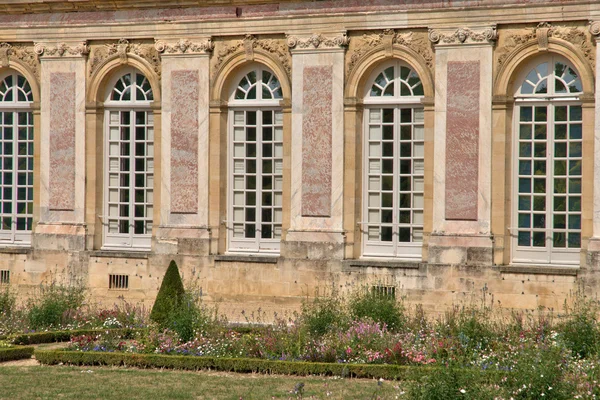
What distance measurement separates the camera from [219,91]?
23016 millimetres

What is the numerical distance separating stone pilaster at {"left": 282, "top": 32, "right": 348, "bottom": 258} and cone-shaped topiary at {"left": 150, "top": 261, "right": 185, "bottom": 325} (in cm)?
321

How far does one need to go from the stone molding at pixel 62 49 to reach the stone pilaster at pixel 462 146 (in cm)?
701

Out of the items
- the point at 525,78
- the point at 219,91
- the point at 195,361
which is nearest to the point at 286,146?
the point at 219,91

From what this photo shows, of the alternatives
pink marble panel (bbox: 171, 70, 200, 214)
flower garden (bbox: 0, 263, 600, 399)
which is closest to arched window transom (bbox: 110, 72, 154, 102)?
pink marble panel (bbox: 171, 70, 200, 214)

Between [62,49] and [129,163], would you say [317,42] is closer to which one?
[129,163]

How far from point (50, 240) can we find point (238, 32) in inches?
220

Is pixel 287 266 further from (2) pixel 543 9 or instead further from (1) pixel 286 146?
(2) pixel 543 9

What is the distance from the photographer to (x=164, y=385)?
14.6 meters

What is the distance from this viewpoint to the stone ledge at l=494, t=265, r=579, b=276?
20203 millimetres

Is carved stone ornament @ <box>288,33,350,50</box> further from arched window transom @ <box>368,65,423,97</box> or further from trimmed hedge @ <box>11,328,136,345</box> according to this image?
trimmed hedge @ <box>11,328,136,345</box>

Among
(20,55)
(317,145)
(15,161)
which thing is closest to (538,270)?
(317,145)

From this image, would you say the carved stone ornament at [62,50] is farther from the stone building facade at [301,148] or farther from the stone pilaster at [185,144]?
the stone pilaster at [185,144]

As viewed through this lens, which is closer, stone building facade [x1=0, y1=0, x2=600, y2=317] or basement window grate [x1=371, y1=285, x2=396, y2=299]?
basement window grate [x1=371, y1=285, x2=396, y2=299]

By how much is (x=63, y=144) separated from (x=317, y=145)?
17.6 ft
